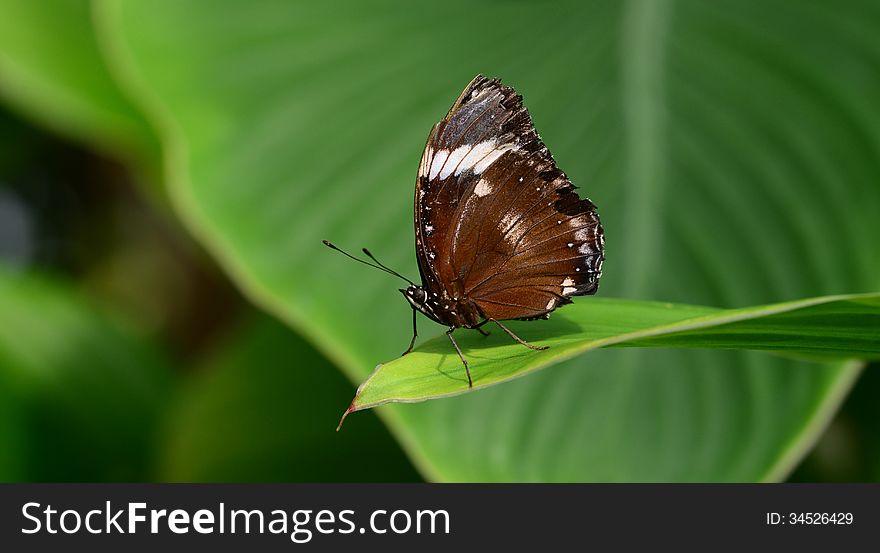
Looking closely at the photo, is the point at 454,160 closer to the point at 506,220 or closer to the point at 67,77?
the point at 506,220

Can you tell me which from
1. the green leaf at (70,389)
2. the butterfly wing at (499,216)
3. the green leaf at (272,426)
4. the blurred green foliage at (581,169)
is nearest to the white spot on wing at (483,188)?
the butterfly wing at (499,216)

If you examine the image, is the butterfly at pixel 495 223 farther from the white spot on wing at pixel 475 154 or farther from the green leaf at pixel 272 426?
the green leaf at pixel 272 426

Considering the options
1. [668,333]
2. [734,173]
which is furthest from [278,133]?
[668,333]

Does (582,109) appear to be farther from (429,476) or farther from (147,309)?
(147,309)

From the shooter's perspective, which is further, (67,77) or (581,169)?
(67,77)

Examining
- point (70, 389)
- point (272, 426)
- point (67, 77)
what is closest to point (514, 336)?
point (272, 426)

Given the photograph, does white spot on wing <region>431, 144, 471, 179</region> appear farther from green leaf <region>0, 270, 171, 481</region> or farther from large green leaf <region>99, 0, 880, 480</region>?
green leaf <region>0, 270, 171, 481</region>
